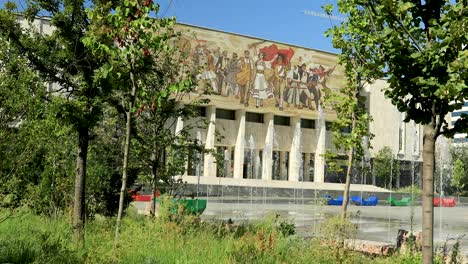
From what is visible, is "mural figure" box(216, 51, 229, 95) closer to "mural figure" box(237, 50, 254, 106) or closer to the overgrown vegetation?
"mural figure" box(237, 50, 254, 106)

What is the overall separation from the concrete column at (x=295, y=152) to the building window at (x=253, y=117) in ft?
13.8

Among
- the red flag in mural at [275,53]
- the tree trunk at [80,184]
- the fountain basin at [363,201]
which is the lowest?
the fountain basin at [363,201]

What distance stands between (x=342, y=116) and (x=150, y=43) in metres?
6.35

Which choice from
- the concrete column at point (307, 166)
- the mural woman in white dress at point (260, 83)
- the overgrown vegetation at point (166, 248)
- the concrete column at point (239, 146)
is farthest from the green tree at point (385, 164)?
the overgrown vegetation at point (166, 248)

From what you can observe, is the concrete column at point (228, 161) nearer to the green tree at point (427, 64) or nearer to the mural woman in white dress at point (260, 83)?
the mural woman in white dress at point (260, 83)

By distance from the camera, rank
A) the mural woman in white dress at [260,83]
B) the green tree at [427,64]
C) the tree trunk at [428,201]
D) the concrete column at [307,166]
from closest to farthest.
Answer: the green tree at [427,64]
the tree trunk at [428,201]
the mural woman in white dress at [260,83]
the concrete column at [307,166]

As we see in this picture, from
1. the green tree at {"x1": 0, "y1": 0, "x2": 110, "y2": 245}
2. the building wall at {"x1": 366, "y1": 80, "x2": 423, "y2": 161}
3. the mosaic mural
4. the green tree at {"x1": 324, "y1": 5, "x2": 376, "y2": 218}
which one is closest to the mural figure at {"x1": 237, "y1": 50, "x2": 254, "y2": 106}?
the mosaic mural

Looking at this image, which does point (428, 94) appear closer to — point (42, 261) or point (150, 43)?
point (150, 43)

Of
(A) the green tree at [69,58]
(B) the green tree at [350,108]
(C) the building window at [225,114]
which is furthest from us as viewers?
(C) the building window at [225,114]

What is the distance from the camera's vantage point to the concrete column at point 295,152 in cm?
6222

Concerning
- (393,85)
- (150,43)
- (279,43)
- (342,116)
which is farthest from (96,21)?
(279,43)

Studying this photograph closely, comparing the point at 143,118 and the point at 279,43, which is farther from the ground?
the point at 279,43

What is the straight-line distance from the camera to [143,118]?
12.3 metres

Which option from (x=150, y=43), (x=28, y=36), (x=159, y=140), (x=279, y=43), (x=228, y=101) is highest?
(x=279, y=43)
